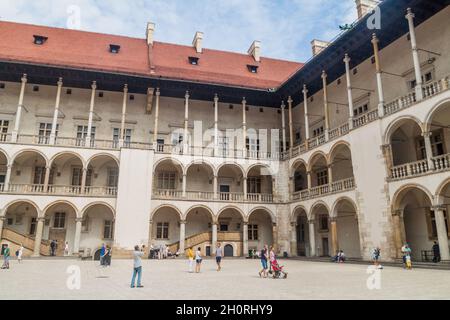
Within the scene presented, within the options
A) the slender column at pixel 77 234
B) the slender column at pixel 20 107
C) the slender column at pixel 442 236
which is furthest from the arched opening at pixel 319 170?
the slender column at pixel 20 107

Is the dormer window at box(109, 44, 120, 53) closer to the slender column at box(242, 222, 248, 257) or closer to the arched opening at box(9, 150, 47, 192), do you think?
the arched opening at box(9, 150, 47, 192)

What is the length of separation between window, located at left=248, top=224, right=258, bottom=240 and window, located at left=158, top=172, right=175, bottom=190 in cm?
727

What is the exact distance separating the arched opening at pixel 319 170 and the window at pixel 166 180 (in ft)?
36.6

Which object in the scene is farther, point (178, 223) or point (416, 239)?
point (178, 223)

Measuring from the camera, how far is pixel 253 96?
3014 cm

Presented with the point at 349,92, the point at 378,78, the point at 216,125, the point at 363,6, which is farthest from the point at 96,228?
the point at 363,6

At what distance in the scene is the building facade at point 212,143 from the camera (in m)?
19.7

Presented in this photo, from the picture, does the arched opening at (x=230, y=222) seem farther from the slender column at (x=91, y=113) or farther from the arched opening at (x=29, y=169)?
the arched opening at (x=29, y=169)

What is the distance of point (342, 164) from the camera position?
25234 millimetres

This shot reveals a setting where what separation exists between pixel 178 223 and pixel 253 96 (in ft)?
40.2
